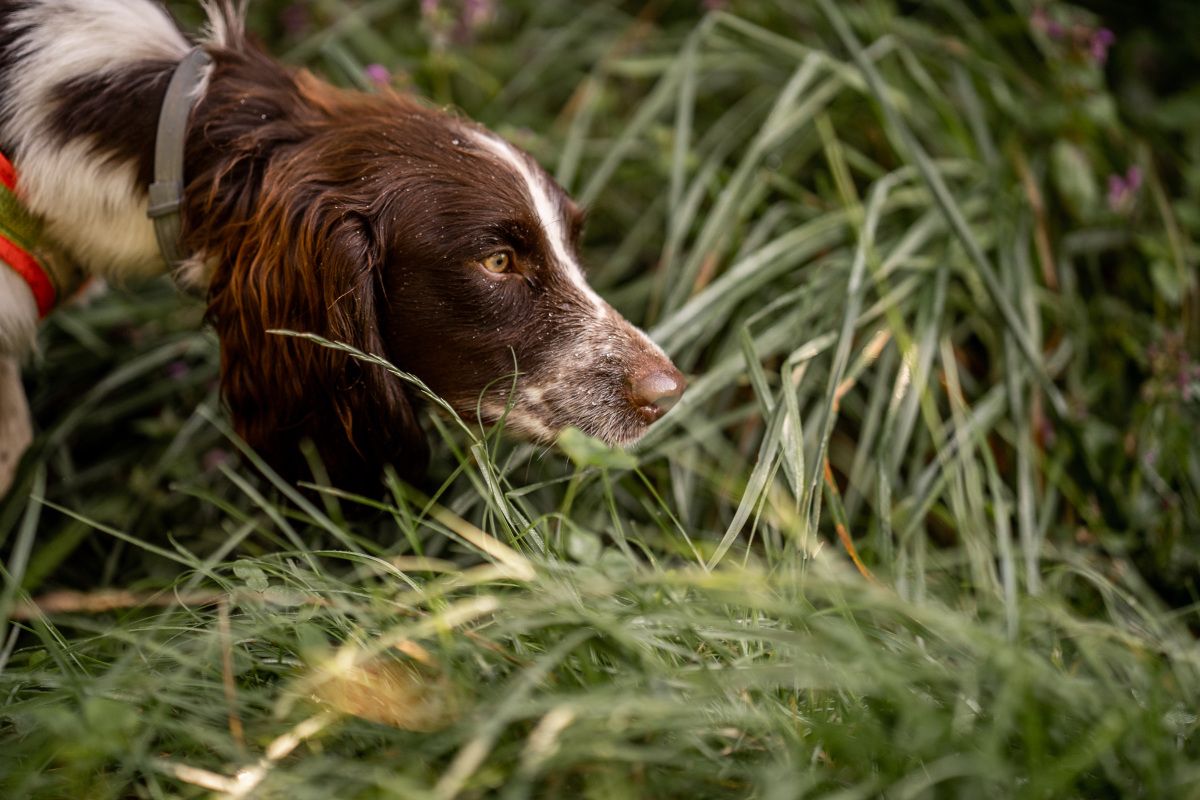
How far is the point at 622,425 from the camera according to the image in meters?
2.08

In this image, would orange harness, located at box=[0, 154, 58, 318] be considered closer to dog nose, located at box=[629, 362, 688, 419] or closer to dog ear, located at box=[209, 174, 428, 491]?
dog ear, located at box=[209, 174, 428, 491]

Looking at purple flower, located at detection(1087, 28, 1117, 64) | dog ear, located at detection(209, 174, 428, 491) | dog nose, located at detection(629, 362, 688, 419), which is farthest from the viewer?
purple flower, located at detection(1087, 28, 1117, 64)

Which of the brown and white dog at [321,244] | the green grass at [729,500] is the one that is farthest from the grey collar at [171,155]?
the green grass at [729,500]

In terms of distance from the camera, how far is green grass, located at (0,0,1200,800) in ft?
4.53

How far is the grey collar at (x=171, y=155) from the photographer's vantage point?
6.55 ft

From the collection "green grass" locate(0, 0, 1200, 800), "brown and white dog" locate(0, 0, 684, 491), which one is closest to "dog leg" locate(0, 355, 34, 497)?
"green grass" locate(0, 0, 1200, 800)

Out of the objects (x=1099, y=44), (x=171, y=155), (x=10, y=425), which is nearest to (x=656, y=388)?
(x=171, y=155)

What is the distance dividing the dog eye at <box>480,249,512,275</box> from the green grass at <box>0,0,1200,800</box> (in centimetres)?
36

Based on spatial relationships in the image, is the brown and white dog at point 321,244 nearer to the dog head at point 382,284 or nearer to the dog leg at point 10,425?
the dog head at point 382,284

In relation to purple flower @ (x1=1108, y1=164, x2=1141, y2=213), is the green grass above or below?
below

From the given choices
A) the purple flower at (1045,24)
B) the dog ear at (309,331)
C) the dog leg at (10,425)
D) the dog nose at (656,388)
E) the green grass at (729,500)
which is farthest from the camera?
the purple flower at (1045,24)

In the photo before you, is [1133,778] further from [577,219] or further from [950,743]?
[577,219]

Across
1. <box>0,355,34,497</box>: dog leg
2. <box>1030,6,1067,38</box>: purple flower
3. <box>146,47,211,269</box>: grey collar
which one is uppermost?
<box>1030,6,1067,38</box>: purple flower

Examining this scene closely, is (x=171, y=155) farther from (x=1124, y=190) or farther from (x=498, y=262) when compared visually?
(x=1124, y=190)
